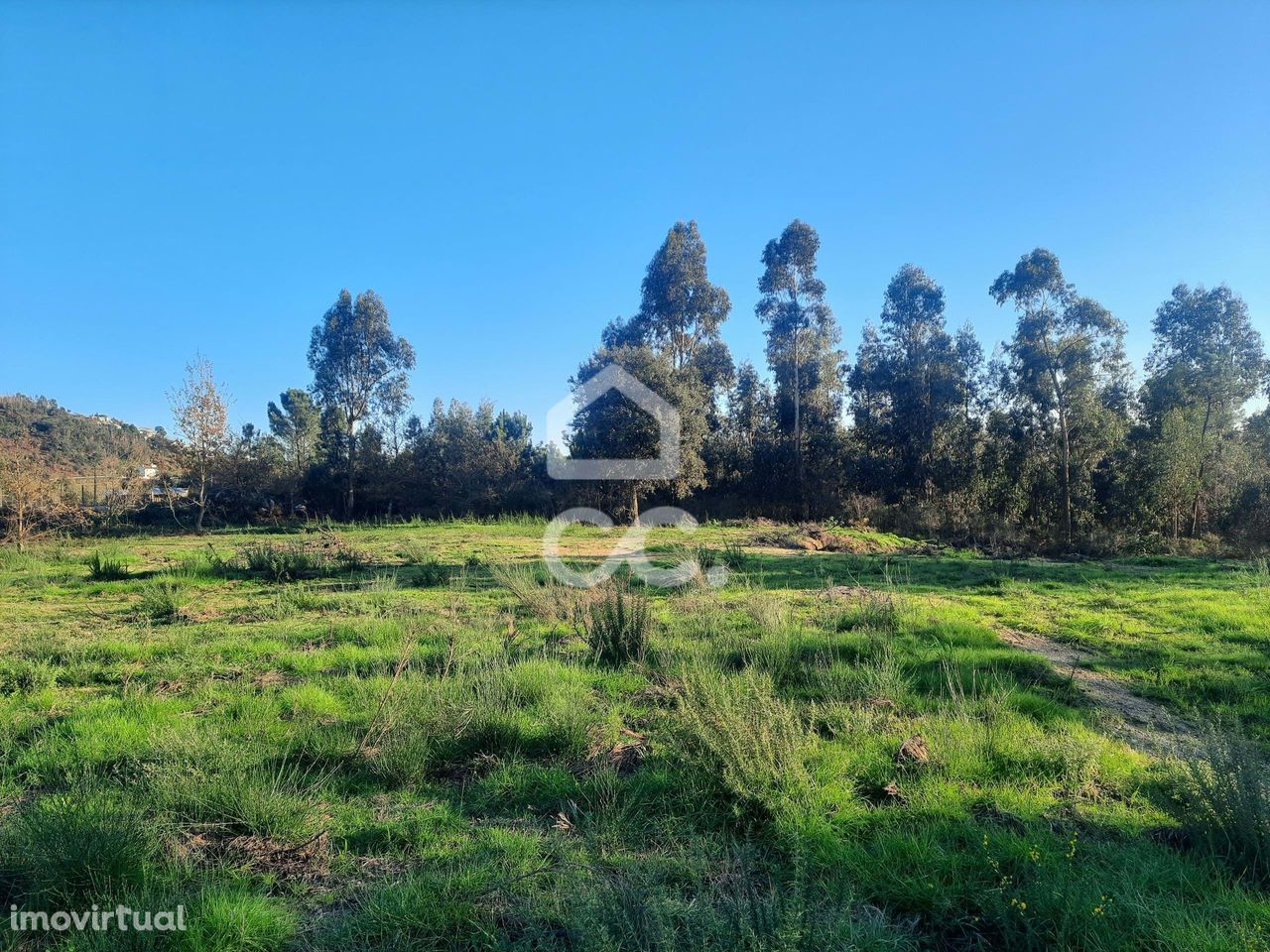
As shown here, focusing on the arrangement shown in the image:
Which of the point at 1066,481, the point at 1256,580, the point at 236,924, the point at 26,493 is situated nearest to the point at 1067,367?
the point at 1066,481

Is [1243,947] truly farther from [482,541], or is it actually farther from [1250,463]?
[1250,463]

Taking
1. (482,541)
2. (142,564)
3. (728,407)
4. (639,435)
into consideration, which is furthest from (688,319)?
(142,564)

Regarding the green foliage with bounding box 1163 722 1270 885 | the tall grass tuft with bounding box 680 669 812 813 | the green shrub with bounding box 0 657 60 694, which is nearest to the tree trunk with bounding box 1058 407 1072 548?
the green foliage with bounding box 1163 722 1270 885

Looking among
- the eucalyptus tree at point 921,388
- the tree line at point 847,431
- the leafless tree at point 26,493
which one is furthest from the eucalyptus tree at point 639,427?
the leafless tree at point 26,493

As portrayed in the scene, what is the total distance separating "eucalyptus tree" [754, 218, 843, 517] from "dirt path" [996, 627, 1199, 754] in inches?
857

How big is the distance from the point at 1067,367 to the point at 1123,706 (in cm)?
2242

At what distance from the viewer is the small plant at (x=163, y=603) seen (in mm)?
7277

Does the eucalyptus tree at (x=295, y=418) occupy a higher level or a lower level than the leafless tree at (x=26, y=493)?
higher

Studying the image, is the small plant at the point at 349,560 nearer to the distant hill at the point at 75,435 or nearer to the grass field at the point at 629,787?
the grass field at the point at 629,787

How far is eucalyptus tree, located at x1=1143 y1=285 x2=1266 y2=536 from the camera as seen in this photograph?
2266 cm

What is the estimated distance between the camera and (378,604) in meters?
7.65

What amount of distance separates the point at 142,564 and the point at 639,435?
50.7 ft

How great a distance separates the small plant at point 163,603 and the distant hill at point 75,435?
40.8 ft

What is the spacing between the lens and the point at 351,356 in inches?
1167
